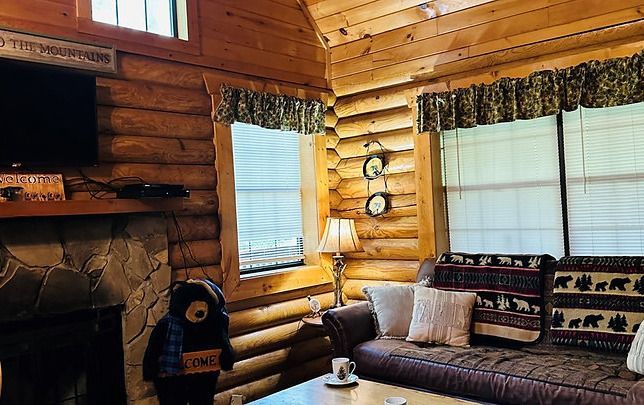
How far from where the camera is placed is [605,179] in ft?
11.8

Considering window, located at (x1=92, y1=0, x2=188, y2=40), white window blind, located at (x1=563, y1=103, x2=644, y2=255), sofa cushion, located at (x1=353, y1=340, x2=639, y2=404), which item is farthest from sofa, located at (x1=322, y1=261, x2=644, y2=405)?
window, located at (x1=92, y1=0, x2=188, y2=40)

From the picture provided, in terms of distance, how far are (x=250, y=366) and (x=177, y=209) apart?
53.2 inches

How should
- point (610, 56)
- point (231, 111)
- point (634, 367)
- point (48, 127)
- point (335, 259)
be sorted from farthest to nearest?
1. point (335, 259)
2. point (231, 111)
3. point (610, 56)
4. point (48, 127)
5. point (634, 367)

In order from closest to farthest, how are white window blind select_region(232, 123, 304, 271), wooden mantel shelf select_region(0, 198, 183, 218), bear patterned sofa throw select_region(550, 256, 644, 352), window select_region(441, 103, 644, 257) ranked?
wooden mantel shelf select_region(0, 198, 183, 218) → bear patterned sofa throw select_region(550, 256, 644, 352) → window select_region(441, 103, 644, 257) → white window blind select_region(232, 123, 304, 271)

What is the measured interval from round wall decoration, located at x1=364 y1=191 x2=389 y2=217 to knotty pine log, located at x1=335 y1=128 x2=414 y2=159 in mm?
383

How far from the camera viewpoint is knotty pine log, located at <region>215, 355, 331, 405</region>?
398cm

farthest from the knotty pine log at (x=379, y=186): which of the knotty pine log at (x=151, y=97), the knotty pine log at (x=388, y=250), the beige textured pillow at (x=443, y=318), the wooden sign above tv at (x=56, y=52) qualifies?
the wooden sign above tv at (x=56, y=52)

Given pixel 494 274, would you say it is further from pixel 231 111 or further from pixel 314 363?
pixel 231 111

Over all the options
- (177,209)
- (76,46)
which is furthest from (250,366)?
(76,46)

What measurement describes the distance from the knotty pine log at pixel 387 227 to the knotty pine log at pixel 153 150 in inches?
59.3

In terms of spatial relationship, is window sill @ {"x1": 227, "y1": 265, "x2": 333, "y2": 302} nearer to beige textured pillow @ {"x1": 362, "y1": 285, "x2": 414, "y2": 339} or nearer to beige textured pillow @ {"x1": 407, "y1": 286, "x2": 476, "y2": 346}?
beige textured pillow @ {"x1": 362, "y1": 285, "x2": 414, "y2": 339}

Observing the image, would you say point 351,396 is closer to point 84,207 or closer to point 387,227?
point 84,207

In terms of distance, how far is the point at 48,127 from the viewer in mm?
3055

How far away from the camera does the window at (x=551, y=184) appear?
3.54 meters
